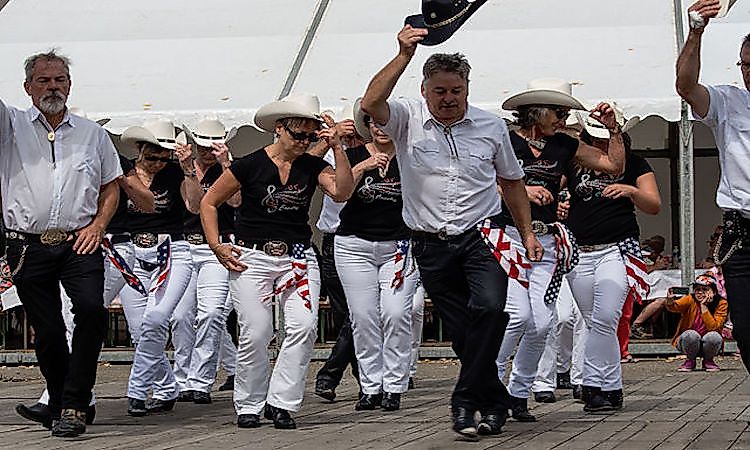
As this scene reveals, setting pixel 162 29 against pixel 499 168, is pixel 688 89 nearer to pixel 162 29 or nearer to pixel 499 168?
A: pixel 499 168

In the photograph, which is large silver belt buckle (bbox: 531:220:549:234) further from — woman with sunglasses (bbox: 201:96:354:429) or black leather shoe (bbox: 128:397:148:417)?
black leather shoe (bbox: 128:397:148:417)

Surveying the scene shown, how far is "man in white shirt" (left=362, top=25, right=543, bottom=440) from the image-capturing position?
8.31 m

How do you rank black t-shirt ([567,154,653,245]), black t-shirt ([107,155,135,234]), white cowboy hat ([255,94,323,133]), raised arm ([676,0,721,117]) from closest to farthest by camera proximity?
raised arm ([676,0,721,117])
white cowboy hat ([255,94,323,133])
black t-shirt ([567,154,653,245])
black t-shirt ([107,155,135,234])

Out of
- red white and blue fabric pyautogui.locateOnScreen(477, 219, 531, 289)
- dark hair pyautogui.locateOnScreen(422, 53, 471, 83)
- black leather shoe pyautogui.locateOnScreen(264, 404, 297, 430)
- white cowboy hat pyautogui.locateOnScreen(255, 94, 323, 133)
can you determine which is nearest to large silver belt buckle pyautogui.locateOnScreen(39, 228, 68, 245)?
white cowboy hat pyautogui.locateOnScreen(255, 94, 323, 133)

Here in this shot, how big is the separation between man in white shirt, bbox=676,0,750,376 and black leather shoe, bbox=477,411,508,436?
1.48 metres

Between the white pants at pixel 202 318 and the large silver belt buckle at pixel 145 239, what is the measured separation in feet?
1.51

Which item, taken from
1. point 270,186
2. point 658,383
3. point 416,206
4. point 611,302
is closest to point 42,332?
point 270,186

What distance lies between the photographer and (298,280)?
9211 millimetres

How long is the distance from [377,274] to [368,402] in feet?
2.92

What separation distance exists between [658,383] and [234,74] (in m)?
6.46

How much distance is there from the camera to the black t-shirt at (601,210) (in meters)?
9.98

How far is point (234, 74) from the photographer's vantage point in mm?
16922

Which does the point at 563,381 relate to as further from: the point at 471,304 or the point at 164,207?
the point at 471,304

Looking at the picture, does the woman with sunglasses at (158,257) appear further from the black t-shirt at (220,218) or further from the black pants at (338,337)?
the black pants at (338,337)
